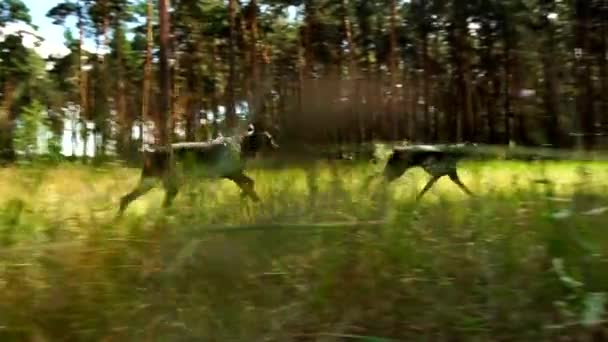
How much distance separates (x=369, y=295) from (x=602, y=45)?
21764 mm

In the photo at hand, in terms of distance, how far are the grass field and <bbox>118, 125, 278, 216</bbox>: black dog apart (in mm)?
211

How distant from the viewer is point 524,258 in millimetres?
3012

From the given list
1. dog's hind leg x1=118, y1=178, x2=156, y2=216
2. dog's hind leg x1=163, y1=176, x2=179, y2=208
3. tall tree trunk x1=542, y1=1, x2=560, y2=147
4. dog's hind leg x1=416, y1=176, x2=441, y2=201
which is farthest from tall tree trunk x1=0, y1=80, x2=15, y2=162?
tall tree trunk x1=542, y1=1, x2=560, y2=147

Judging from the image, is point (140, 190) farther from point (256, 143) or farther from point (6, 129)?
point (6, 129)

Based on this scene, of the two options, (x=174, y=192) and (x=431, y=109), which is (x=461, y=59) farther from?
(x=174, y=192)

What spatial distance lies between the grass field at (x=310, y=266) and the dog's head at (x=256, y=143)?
1.17 feet

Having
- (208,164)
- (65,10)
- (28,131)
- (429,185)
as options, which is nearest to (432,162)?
(429,185)

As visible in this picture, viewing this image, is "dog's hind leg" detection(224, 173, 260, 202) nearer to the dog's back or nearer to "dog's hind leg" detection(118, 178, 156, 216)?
"dog's hind leg" detection(118, 178, 156, 216)

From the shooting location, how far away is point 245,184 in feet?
12.2

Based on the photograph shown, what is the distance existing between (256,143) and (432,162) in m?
1.01

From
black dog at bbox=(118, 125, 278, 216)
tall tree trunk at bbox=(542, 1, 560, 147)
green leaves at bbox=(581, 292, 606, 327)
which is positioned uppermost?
tall tree trunk at bbox=(542, 1, 560, 147)

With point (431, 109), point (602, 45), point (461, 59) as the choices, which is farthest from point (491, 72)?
point (431, 109)

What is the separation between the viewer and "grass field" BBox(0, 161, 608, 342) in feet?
9.14

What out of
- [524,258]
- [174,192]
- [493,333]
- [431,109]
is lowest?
[493,333]
